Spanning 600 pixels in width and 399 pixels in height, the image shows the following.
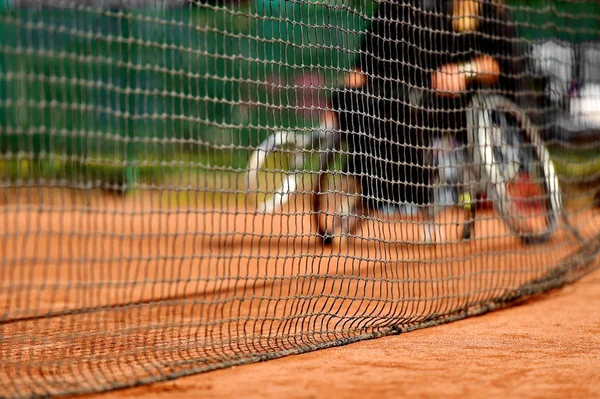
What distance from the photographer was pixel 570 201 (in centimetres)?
652

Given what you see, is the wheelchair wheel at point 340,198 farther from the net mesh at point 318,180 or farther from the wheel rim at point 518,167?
the wheel rim at point 518,167

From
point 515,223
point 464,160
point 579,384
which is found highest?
point 464,160

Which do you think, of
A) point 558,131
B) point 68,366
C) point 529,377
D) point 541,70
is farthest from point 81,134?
point 558,131

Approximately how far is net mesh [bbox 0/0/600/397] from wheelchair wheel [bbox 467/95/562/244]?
0.07 feet

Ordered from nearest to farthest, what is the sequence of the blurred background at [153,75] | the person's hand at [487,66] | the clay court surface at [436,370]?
the clay court surface at [436,370] < the blurred background at [153,75] < the person's hand at [487,66]

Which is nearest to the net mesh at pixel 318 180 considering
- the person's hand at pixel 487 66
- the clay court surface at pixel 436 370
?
the person's hand at pixel 487 66

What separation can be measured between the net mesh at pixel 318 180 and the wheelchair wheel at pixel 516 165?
21 mm

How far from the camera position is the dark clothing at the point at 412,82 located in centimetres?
442

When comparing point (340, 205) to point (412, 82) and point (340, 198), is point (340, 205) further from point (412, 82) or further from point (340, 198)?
point (412, 82)

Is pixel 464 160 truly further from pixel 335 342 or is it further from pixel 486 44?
pixel 335 342

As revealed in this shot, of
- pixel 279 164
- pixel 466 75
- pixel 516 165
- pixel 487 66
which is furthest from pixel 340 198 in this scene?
pixel 279 164

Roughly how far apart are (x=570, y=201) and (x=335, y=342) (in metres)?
3.51

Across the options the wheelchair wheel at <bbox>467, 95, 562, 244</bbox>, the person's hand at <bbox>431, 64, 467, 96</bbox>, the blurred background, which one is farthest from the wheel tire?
the wheelchair wheel at <bbox>467, 95, 562, 244</bbox>

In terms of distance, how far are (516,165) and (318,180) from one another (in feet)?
6.07
